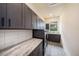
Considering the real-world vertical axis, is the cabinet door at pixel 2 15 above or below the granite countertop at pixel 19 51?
above

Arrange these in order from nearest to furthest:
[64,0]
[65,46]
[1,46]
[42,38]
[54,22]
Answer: [64,0], [1,46], [54,22], [65,46], [42,38]

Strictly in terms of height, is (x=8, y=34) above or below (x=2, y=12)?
below

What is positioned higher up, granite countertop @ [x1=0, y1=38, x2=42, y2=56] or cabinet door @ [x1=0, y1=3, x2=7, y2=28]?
cabinet door @ [x1=0, y1=3, x2=7, y2=28]

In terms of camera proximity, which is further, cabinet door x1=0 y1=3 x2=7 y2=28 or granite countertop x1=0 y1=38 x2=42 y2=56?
granite countertop x1=0 y1=38 x2=42 y2=56

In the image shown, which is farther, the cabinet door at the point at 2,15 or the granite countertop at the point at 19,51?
the granite countertop at the point at 19,51

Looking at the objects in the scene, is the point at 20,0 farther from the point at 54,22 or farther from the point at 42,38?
the point at 42,38

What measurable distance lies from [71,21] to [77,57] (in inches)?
31.9

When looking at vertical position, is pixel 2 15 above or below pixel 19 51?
above

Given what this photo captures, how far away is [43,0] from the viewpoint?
3.91ft

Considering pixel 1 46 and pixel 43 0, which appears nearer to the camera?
pixel 43 0

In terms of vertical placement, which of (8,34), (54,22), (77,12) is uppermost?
(77,12)

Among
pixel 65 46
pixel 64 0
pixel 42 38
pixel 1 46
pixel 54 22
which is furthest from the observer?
pixel 42 38

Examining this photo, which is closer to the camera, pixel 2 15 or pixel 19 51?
pixel 2 15

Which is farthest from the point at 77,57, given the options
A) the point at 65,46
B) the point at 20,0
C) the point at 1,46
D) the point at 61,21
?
the point at 1,46
